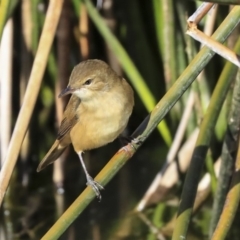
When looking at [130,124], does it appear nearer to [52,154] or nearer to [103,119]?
[52,154]

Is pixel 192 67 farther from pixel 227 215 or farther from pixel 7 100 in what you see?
pixel 7 100

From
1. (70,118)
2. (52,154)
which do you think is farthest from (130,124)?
(70,118)

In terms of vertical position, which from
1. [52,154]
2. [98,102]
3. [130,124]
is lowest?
[130,124]

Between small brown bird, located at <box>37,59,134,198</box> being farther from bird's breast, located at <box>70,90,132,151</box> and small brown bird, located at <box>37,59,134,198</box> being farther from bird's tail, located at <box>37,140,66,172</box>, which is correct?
bird's tail, located at <box>37,140,66,172</box>

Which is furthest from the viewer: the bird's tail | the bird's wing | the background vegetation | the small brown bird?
the background vegetation

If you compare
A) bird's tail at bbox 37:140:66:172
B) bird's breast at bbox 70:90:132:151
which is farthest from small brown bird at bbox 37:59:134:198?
bird's tail at bbox 37:140:66:172

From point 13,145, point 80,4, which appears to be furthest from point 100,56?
point 13,145

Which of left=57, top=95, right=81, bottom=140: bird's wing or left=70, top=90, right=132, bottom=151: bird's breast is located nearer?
left=70, top=90, right=132, bottom=151: bird's breast

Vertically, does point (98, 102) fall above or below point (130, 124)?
above
